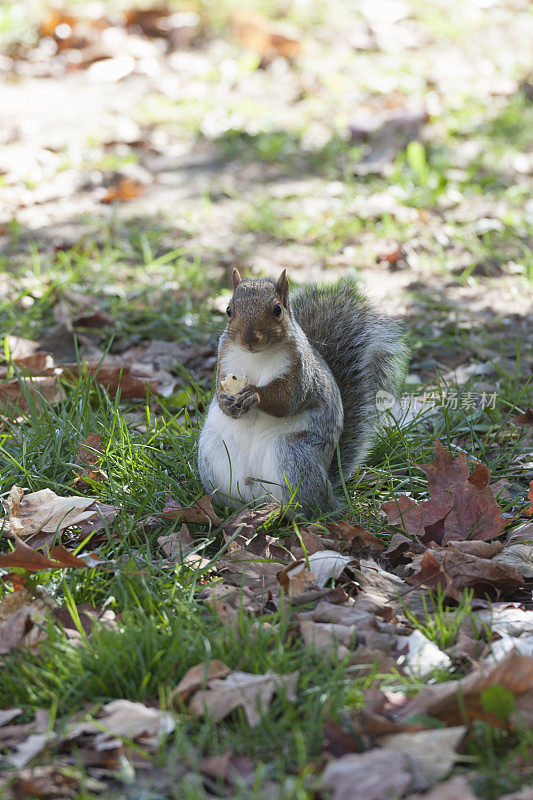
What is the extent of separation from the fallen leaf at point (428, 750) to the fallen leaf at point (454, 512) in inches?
30.0

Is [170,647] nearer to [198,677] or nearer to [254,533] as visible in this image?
[198,677]

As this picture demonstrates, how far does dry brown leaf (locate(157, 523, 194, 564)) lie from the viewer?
2.07 meters

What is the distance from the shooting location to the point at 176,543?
2121mm

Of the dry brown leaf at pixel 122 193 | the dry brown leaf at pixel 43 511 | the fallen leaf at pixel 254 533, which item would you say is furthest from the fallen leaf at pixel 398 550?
the dry brown leaf at pixel 122 193

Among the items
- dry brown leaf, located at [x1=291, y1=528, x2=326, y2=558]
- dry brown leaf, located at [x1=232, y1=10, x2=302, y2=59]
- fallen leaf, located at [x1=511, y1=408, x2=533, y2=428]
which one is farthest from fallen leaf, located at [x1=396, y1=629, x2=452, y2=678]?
dry brown leaf, located at [x1=232, y1=10, x2=302, y2=59]

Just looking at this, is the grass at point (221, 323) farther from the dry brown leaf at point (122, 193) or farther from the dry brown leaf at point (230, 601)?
the dry brown leaf at point (122, 193)

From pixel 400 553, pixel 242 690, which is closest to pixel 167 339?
pixel 400 553

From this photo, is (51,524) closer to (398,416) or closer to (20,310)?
(398,416)

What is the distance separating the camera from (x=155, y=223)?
4.39 m

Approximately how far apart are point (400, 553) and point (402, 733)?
28.3 inches

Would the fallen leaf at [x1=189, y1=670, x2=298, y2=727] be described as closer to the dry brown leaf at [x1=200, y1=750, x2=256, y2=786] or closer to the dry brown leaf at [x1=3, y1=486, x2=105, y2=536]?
the dry brown leaf at [x1=200, y1=750, x2=256, y2=786]

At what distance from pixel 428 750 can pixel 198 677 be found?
432mm

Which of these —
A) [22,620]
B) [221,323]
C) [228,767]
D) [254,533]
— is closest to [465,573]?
[254,533]

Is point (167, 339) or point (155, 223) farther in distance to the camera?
point (155, 223)
